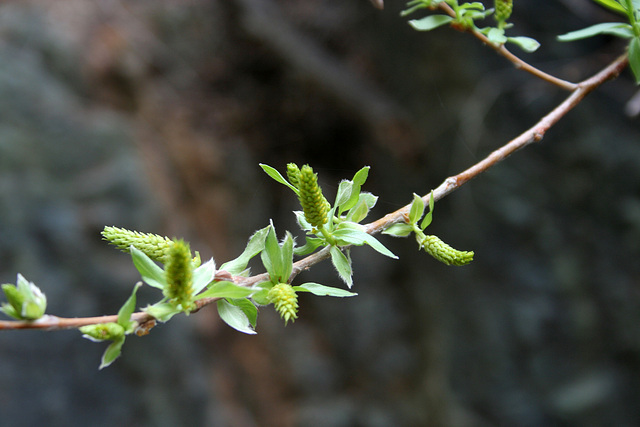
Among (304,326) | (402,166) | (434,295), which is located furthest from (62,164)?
(434,295)

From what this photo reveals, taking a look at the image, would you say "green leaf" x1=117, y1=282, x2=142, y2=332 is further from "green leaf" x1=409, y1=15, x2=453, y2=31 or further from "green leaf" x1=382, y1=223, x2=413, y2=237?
"green leaf" x1=409, y1=15, x2=453, y2=31

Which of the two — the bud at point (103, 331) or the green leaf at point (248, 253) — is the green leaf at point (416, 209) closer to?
the green leaf at point (248, 253)

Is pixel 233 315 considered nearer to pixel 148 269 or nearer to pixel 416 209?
pixel 148 269

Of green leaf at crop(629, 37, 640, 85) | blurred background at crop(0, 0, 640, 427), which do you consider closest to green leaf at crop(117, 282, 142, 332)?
green leaf at crop(629, 37, 640, 85)

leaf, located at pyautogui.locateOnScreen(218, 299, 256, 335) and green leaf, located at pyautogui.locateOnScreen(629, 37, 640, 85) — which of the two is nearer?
leaf, located at pyautogui.locateOnScreen(218, 299, 256, 335)

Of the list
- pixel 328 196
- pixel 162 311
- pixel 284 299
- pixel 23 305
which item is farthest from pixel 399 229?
pixel 328 196

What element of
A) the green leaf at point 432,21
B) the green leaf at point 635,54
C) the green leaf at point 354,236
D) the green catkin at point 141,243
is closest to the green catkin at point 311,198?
the green leaf at point 354,236
